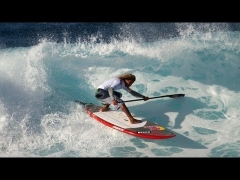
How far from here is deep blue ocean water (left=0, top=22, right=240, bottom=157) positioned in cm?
594

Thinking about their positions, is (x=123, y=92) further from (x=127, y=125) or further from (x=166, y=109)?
(x=127, y=125)

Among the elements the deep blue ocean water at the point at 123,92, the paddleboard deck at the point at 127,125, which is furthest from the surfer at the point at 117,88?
the deep blue ocean water at the point at 123,92

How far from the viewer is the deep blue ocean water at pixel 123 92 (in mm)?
5941

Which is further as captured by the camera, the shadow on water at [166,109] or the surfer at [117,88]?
the shadow on water at [166,109]

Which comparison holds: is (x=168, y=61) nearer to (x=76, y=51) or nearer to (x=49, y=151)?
(x=76, y=51)

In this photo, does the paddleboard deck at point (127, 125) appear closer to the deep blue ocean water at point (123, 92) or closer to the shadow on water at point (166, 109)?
the deep blue ocean water at point (123, 92)

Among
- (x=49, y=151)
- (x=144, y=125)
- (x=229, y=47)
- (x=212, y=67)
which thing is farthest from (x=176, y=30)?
(x=49, y=151)

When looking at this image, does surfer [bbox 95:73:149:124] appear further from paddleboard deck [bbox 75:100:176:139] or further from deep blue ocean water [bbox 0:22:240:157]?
deep blue ocean water [bbox 0:22:240:157]

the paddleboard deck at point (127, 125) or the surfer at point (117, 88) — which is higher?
the surfer at point (117, 88)

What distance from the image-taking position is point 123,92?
782 cm

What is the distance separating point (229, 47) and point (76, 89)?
5.25m

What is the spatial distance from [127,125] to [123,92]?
1.71 metres

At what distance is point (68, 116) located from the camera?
6.75m

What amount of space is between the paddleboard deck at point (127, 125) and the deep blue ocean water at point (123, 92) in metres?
0.17
